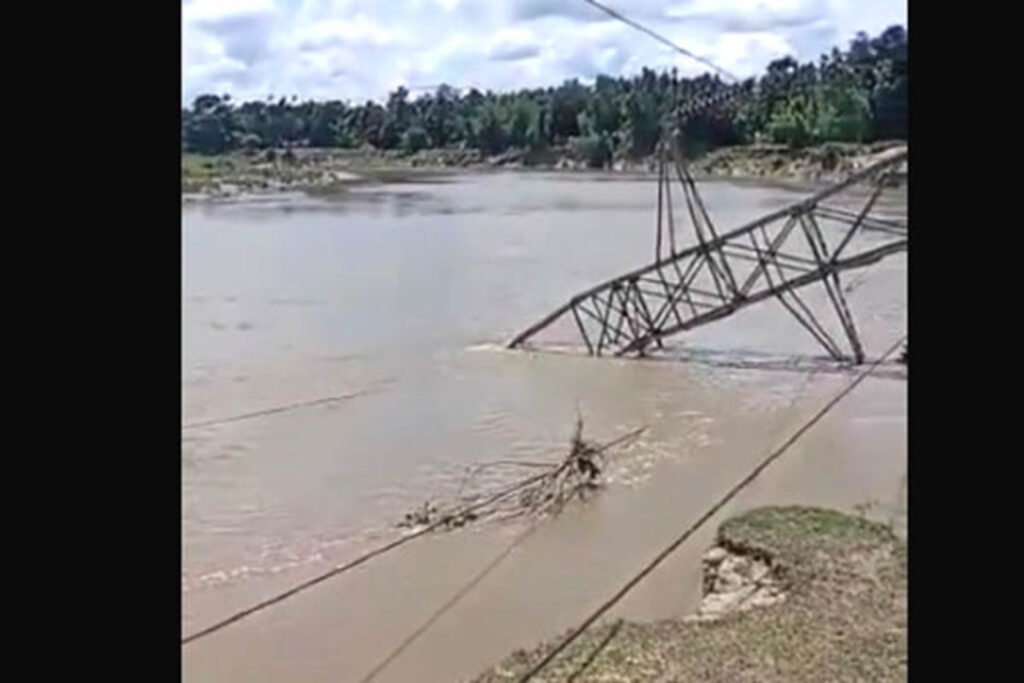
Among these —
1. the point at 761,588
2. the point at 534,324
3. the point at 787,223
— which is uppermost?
the point at 787,223

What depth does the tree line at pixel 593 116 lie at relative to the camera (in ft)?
18.0

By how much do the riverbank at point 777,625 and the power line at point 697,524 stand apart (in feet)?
0.14

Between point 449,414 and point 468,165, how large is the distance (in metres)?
1.47

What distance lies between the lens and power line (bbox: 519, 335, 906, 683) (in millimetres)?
3535

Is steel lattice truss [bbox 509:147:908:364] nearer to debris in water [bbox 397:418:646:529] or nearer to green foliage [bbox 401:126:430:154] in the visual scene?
green foliage [bbox 401:126:430:154]

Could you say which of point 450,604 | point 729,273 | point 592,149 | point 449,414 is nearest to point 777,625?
point 450,604

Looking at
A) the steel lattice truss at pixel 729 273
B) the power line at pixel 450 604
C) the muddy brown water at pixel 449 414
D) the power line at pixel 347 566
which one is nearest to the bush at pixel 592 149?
the steel lattice truss at pixel 729 273

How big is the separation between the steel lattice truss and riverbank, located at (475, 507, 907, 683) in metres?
2.39

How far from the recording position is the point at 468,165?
24.6ft

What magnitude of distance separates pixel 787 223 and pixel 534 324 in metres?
1.78
